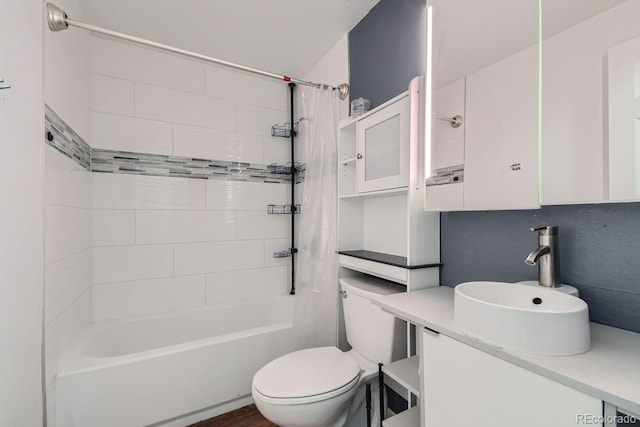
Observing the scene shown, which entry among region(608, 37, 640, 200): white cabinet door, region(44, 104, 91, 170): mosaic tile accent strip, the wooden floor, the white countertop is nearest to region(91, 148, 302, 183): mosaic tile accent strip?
region(44, 104, 91, 170): mosaic tile accent strip

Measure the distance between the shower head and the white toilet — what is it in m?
1.79

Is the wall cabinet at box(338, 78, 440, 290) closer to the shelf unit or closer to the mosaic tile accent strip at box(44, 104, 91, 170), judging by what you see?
the shelf unit

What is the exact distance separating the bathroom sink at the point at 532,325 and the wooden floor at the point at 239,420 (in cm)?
137

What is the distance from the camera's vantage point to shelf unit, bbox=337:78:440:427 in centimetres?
129

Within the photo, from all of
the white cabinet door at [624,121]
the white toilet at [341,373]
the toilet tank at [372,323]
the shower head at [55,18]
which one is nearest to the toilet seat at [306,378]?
the white toilet at [341,373]

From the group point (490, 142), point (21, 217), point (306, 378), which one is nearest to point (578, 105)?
point (490, 142)

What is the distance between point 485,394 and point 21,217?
1.52 metres

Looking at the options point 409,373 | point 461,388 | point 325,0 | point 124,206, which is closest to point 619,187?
point 461,388

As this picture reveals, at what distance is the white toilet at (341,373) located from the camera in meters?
1.15

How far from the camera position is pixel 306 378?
1.24 meters

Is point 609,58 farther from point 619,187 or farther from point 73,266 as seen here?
point 73,266

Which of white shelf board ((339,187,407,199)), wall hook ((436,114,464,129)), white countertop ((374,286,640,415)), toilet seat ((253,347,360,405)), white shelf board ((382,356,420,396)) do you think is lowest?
toilet seat ((253,347,360,405))

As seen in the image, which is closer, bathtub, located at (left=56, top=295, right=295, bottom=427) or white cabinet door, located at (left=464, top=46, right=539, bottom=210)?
white cabinet door, located at (left=464, top=46, right=539, bottom=210)

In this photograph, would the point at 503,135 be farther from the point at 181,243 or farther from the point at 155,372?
the point at 181,243
